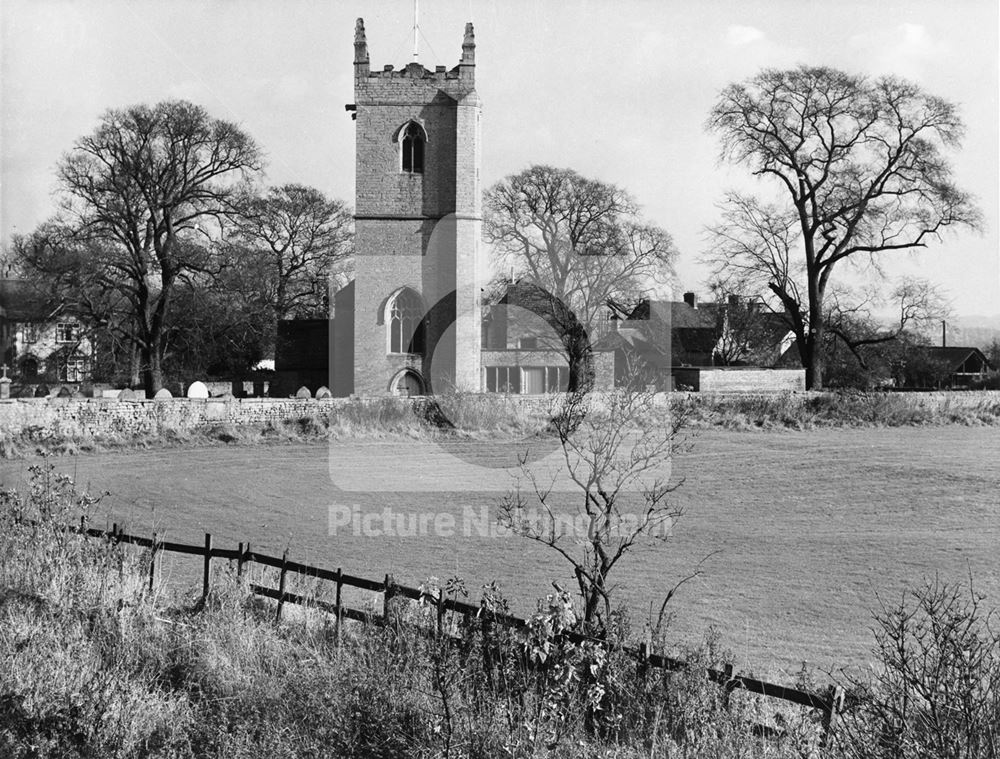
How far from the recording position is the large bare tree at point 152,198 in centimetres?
3244

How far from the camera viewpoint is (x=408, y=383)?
34.9 meters

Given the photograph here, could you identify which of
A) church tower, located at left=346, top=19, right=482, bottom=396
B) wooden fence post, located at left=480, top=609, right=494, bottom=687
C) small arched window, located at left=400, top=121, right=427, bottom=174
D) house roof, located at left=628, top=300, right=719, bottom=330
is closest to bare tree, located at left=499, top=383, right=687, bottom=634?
wooden fence post, located at left=480, top=609, right=494, bottom=687

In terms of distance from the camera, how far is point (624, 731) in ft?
18.3

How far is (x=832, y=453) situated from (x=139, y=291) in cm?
2398

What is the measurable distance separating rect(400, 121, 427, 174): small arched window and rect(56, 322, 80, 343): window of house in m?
13.3

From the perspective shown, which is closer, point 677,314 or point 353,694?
point 353,694

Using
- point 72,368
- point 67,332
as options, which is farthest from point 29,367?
point 67,332

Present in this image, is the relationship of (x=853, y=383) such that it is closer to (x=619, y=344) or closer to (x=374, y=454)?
(x=619, y=344)

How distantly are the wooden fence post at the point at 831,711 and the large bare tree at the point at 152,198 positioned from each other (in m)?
31.2

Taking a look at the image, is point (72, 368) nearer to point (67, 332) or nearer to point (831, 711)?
point (67, 332)

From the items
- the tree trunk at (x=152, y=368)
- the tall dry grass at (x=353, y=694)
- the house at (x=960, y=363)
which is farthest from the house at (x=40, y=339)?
the house at (x=960, y=363)

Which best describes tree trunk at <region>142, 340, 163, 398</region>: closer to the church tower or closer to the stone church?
the stone church

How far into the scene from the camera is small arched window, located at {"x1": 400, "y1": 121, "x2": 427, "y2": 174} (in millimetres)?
35500

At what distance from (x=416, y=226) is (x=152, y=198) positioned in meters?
9.40
